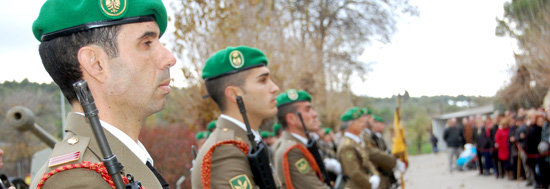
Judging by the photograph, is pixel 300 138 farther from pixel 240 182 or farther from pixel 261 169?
pixel 240 182

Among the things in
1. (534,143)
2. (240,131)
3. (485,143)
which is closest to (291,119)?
(240,131)

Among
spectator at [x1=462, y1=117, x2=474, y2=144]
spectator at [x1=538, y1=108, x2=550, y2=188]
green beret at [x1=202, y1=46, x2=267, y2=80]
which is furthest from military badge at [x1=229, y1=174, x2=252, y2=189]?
spectator at [x1=462, y1=117, x2=474, y2=144]

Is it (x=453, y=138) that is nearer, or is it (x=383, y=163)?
(x=383, y=163)

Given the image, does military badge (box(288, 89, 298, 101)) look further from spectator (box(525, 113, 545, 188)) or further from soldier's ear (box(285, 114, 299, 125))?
spectator (box(525, 113, 545, 188))

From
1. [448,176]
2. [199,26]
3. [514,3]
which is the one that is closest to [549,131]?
[514,3]

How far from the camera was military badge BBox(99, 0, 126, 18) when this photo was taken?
1399mm

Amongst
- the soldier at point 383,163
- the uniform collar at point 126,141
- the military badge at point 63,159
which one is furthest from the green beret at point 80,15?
the soldier at point 383,163

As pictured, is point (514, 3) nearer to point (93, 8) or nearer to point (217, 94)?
point (217, 94)

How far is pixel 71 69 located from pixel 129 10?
0.79 feet

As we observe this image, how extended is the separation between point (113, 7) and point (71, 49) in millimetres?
170

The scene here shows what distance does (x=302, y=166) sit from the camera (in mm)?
3812

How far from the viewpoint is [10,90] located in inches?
146

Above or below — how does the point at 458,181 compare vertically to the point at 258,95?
below

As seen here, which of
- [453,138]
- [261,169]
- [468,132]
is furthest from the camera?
[468,132]
